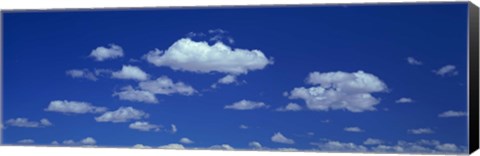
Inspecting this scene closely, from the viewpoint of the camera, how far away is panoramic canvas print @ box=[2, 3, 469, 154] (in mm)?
11523

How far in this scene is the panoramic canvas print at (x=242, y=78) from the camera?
37.8 feet

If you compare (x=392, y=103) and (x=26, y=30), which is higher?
(x=26, y=30)

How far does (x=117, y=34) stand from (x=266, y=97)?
1.88 metres

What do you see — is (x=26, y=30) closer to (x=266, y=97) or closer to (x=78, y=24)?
(x=78, y=24)

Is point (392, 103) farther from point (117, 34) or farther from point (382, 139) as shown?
point (117, 34)

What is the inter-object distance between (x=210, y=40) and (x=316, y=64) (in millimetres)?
1229

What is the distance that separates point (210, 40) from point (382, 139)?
2.19 metres

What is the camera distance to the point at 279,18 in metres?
11.9

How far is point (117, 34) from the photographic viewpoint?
12375 millimetres

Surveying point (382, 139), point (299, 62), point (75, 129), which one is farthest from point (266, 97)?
point (75, 129)

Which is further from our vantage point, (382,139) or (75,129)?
(75,129)

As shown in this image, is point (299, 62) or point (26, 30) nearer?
point (299, 62)

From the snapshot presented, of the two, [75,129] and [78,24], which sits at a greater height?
[78,24]

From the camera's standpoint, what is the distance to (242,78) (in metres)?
12.1
